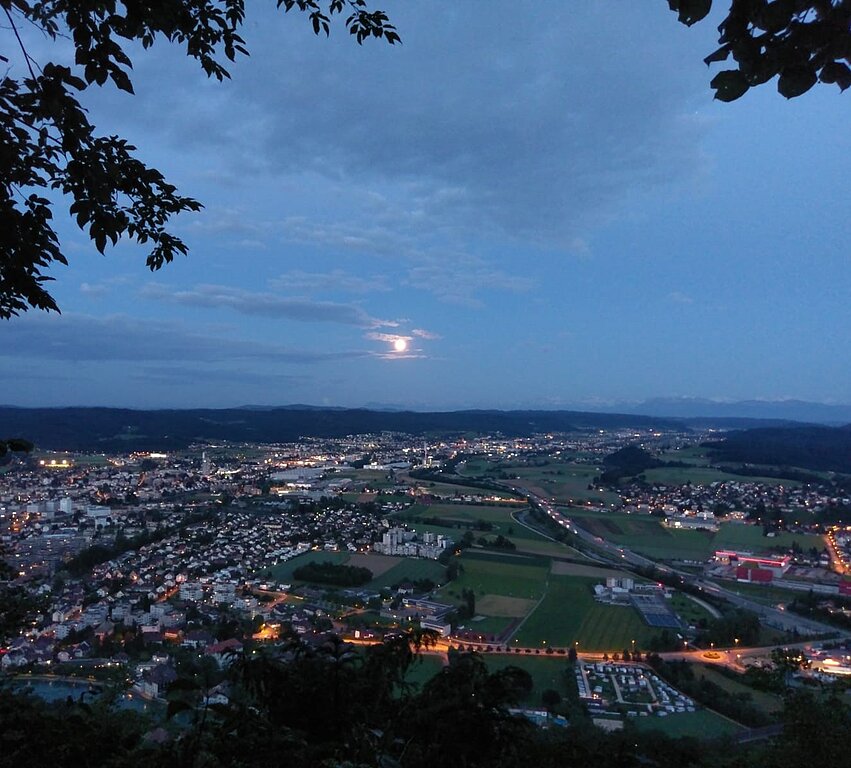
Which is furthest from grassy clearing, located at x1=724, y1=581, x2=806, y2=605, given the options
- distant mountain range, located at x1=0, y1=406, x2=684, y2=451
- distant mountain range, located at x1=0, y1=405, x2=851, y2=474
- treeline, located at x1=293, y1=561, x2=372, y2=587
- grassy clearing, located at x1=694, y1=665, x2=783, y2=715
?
distant mountain range, located at x1=0, y1=405, x2=851, y2=474

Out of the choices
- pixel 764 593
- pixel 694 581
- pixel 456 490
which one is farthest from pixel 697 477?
pixel 764 593

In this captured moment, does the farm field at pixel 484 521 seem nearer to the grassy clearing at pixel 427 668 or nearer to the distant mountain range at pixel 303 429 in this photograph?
the grassy clearing at pixel 427 668

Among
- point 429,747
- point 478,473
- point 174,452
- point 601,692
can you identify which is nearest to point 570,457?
point 478,473

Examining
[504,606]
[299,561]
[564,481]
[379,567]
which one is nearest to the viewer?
[504,606]

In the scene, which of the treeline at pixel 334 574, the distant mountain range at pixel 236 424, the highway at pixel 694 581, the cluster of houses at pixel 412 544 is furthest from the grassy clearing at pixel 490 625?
the distant mountain range at pixel 236 424

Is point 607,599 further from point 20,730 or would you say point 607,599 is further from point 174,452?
point 174,452

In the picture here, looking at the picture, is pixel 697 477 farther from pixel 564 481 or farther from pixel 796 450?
pixel 796 450

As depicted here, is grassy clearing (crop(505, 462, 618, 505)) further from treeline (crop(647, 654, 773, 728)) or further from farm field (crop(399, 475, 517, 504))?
treeline (crop(647, 654, 773, 728))
